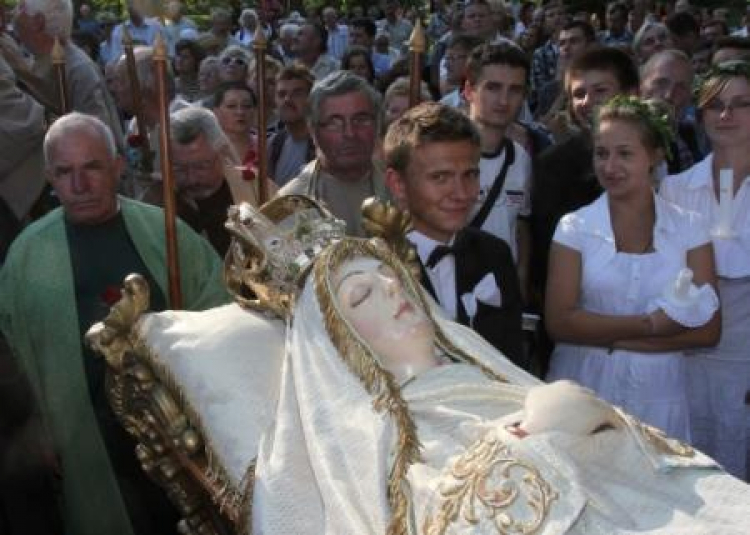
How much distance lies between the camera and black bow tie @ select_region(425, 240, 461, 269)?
11.5 feet

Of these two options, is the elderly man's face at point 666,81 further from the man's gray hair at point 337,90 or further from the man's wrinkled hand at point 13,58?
the man's wrinkled hand at point 13,58

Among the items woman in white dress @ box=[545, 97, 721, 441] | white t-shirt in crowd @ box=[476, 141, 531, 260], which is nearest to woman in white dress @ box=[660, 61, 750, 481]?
woman in white dress @ box=[545, 97, 721, 441]

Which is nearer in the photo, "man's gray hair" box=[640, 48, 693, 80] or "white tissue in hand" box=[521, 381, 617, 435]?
"white tissue in hand" box=[521, 381, 617, 435]

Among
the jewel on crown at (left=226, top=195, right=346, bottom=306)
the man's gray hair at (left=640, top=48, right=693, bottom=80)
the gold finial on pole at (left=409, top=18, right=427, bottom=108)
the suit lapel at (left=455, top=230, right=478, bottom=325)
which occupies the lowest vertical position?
the suit lapel at (left=455, top=230, right=478, bottom=325)

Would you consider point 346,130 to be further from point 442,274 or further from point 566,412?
point 566,412

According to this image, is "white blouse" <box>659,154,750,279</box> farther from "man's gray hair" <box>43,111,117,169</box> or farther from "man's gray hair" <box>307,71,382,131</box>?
"man's gray hair" <box>43,111,117,169</box>

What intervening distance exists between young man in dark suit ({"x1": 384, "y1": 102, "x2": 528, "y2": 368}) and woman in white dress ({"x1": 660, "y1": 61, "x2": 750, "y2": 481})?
97cm

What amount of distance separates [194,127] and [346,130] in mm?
653

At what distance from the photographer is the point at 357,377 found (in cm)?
294

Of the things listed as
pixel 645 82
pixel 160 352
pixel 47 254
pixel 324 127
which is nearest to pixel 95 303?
pixel 47 254

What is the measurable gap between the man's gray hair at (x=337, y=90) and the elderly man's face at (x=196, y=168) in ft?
1.46

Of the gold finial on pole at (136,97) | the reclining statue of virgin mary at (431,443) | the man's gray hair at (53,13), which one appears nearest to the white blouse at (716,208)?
the reclining statue of virgin mary at (431,443)

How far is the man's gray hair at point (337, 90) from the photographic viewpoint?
419 centimetres

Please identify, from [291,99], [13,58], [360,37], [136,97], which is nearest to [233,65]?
[291,99]
